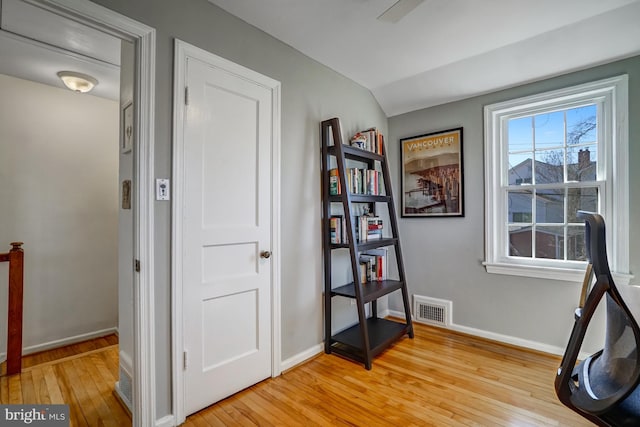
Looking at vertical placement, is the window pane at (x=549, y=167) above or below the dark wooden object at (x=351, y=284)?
above

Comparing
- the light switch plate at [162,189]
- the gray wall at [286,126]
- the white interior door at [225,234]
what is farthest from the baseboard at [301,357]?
the light switch plate at [162,189]

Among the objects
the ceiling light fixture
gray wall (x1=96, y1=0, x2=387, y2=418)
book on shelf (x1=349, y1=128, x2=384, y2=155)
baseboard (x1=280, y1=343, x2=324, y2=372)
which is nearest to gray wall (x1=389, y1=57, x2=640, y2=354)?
book on shelf (x1=349, y1=128, x2=384, y2=155)

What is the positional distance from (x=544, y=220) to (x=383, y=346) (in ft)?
5.69

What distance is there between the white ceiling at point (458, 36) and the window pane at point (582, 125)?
0.34 metres

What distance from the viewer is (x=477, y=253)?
9.21 ft

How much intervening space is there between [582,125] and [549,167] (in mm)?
379

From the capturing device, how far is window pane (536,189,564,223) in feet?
8.16

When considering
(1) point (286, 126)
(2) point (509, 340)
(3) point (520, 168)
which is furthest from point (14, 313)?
(3) point (520, 168)

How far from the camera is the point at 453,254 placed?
2.95 m

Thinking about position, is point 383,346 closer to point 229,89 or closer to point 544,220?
point 544,220

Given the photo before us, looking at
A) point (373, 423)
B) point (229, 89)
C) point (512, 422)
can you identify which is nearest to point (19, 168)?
point (229, 89)

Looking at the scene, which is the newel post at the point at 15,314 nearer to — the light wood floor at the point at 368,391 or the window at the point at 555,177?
the light wood floor at the point at 368,391

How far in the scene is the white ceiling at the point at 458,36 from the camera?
1882mm

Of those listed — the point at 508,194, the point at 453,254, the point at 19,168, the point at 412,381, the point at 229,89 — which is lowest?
the point at 412,381
